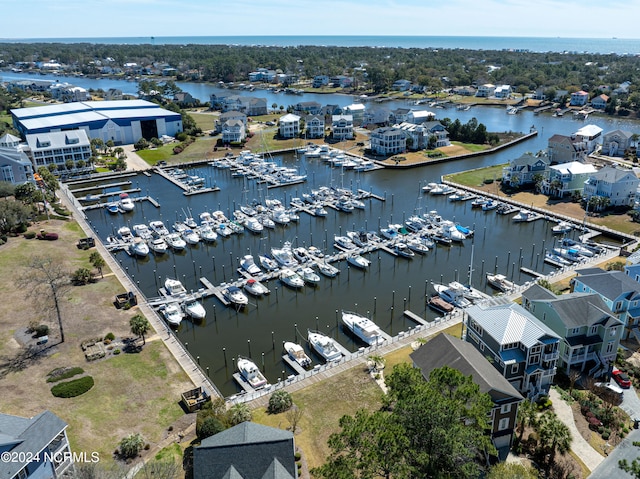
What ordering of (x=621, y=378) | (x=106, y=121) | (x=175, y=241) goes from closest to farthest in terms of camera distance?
1. (x=621, y=378)
2. (x=175, y=241)
3. (x=106, y=121)

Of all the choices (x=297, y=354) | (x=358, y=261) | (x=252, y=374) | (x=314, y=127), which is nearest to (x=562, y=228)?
(x=358, y=261)

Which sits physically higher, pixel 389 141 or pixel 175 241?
pixel 389 141

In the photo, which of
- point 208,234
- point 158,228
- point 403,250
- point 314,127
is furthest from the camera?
point 314,127

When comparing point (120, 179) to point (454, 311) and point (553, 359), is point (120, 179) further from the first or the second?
point (553, 359)

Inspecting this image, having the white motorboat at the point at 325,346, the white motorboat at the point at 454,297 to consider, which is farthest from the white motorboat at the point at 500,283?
the white motorboat at the point at 325,346

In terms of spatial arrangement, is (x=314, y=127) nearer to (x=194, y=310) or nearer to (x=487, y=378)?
(x=194, y=310)

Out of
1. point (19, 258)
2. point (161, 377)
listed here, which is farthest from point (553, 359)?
point (19, 258)
